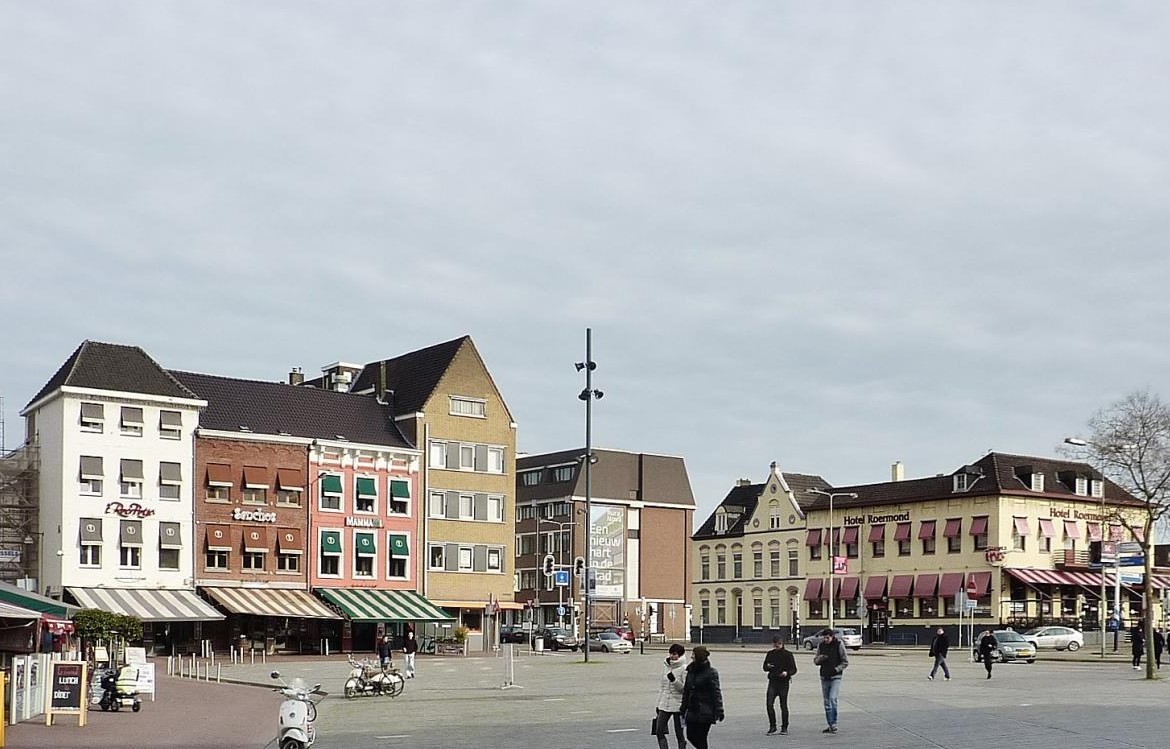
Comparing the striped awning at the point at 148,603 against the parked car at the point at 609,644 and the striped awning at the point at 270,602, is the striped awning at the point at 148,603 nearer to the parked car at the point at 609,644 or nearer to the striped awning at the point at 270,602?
the striped awning at the point at 270,602

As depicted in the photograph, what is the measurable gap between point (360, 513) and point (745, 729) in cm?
5683

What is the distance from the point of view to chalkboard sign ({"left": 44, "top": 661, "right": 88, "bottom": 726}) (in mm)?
29344

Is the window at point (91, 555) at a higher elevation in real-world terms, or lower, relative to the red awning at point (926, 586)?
higher

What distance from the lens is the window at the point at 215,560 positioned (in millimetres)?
76750

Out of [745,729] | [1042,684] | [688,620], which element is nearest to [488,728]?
[745,729]

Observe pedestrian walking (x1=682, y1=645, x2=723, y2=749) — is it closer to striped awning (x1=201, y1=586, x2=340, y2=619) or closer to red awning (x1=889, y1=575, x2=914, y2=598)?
striped awning (x1=201, y1=586, x2=340, y2=619)

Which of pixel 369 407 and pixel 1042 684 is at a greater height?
pixel 369 407

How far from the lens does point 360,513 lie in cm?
8262

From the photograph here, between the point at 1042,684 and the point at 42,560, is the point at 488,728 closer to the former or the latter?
the point at 1042,684

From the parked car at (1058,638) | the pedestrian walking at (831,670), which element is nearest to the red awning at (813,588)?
the parked car at (1058,638)

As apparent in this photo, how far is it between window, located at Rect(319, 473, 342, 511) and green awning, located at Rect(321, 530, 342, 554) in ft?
4.60

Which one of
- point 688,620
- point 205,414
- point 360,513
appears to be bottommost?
point 688,620

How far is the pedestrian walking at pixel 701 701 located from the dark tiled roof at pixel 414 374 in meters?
66.2

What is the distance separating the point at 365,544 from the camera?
270 ft
